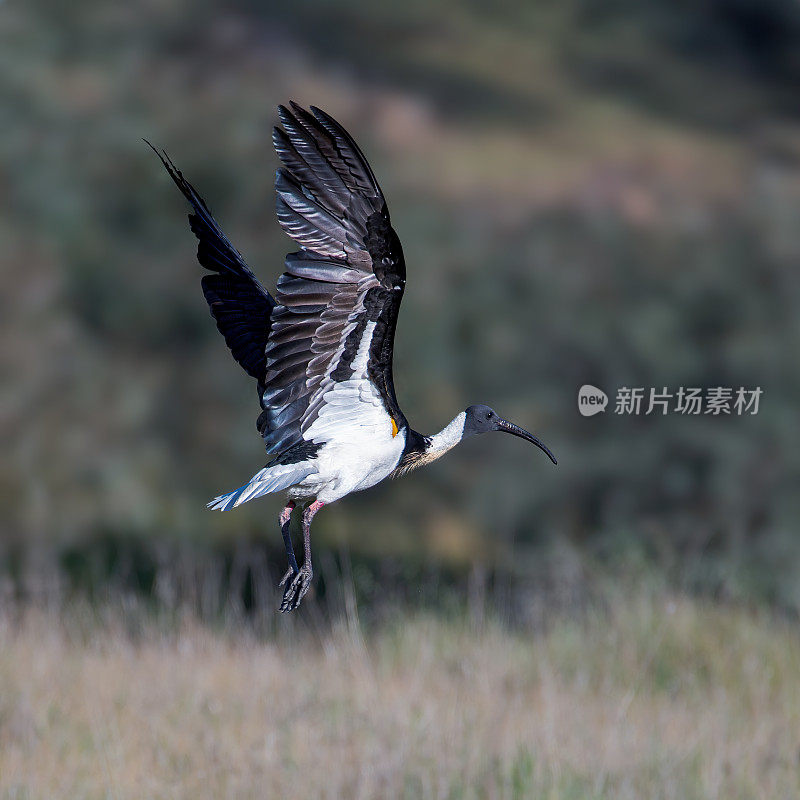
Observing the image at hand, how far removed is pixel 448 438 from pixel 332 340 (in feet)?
1.33

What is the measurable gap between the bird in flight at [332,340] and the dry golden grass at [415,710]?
3.98 m

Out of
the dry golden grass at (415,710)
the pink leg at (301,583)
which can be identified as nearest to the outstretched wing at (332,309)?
the pink leg at (301,583)

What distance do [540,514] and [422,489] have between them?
2225 mm

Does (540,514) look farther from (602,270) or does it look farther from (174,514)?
(174,514)

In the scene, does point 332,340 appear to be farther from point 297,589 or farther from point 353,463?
point 297,589

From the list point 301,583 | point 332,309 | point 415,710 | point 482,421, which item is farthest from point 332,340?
point 415,710

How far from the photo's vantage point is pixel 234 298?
329cm

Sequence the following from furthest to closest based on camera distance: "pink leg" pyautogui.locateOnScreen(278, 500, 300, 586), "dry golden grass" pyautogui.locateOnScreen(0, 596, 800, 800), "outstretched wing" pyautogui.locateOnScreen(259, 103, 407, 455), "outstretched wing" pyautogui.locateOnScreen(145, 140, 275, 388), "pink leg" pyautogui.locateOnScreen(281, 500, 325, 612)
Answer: "dry golden grass" pyautogui.locateOnScreen(0, 596, 800, 800), "outstretched wing" pyautogui.locateOnScreen(145, 140, 275, 388), "outstretched wing" pyautogui.locateOnScreen(259, 103, 407, 455), "pink leg" pyautogui.locateOnScreen(278, 500, 300, 586), "pink leg" pyautogui.locateOnScreen(281, 500, 325, 612)

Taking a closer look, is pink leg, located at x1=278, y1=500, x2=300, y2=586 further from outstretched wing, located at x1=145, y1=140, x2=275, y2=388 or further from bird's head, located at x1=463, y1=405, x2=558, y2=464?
outstretched wing, located at x1=145, y1=140, x2=275, y2=388

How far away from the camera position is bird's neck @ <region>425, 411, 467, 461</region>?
2203mm

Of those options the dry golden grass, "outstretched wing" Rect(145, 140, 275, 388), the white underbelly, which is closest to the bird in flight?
the white underbelly

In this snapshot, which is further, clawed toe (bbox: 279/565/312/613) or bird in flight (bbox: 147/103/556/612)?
bird in flight (bbox: 147/103/556/612)

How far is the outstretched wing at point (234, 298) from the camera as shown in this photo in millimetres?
3090

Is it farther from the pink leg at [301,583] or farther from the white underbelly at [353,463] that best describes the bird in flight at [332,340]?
the pink leg at [301,583]
